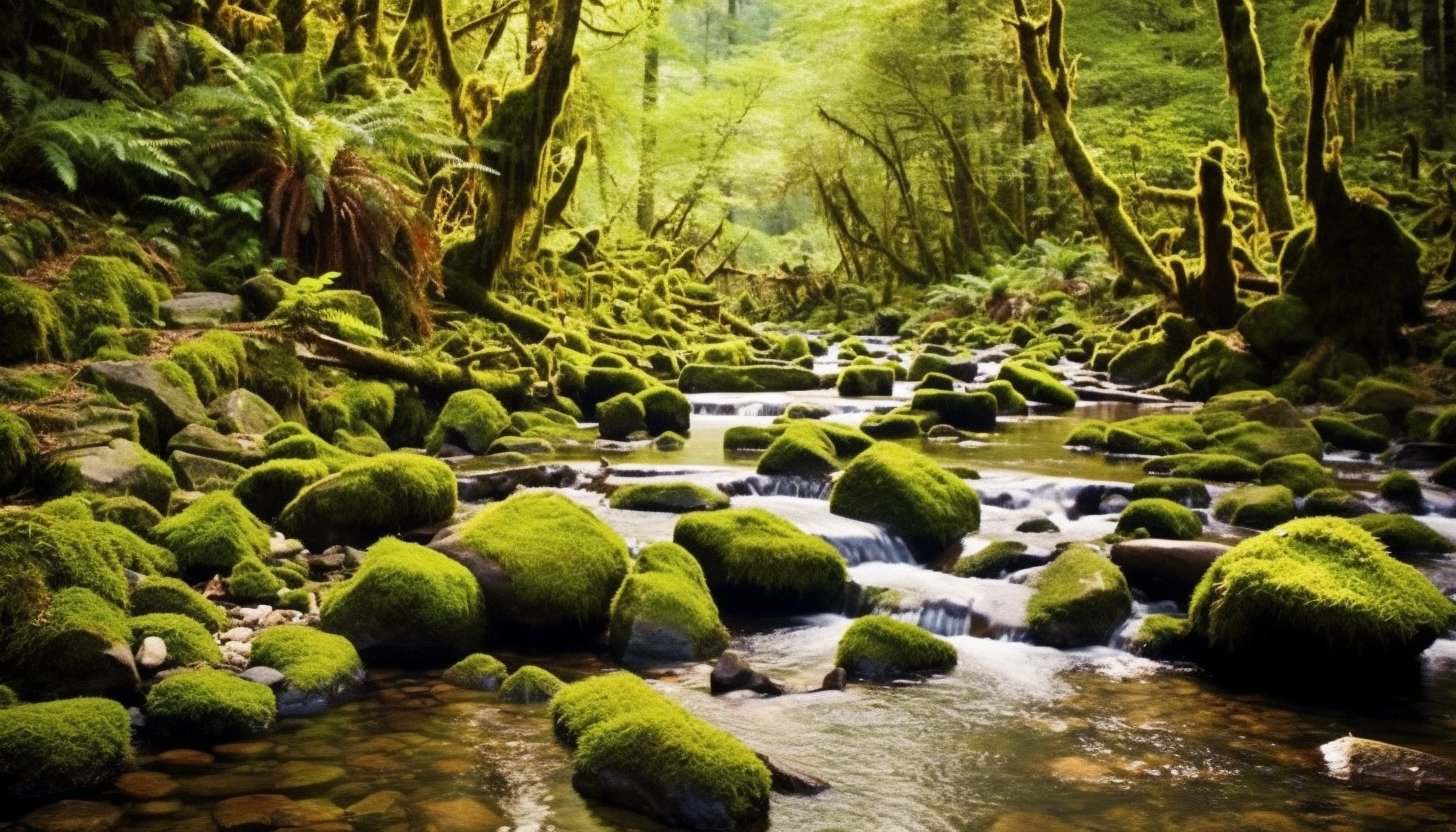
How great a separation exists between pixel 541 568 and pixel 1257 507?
527 cm

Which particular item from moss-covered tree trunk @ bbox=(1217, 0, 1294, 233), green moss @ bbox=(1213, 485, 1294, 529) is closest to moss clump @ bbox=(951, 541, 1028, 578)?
green moss @ bbox=(1213, 485, 1294, 529)

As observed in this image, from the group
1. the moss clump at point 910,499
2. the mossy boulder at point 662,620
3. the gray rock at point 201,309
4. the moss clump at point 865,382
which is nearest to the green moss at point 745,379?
the moss clump at point 865,382

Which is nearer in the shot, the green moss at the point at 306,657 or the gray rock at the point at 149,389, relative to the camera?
the green moss at the point at 306,657

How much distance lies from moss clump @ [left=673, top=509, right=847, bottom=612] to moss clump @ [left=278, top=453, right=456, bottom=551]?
5.21 ft

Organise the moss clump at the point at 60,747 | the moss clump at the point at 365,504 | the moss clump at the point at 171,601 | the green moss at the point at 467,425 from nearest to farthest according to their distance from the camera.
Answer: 1. the moss clump at the point at 60,747
2. the moss clump at the point at 171,601
3. the moss clump at the point at 365,504
4. the green moss at the point at 467,425

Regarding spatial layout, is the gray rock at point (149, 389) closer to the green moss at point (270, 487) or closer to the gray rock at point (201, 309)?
the green moss at point (270, 487)

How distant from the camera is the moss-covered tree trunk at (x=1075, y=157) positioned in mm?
16781

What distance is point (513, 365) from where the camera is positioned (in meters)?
12.6

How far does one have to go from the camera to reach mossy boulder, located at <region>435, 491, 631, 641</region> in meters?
5.41

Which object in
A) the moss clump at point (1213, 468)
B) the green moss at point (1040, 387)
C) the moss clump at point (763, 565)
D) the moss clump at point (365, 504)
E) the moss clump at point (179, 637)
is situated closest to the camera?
the moss clump at point (179, 637)

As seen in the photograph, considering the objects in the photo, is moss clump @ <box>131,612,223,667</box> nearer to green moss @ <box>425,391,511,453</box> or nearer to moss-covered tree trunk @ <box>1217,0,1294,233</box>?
green moss @ <box>425,391,511,453</box>

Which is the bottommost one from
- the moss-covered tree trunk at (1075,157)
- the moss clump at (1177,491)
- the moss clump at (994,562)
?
the moss clump at (994,562)

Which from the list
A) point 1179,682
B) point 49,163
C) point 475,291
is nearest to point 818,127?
point 475,291

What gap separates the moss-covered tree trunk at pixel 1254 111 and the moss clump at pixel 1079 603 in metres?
12.6
